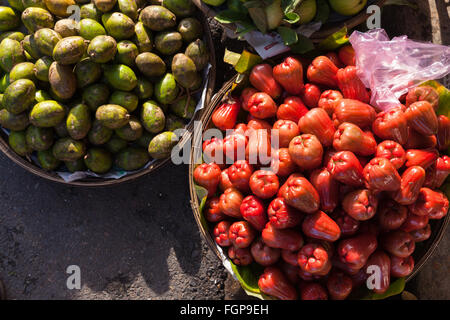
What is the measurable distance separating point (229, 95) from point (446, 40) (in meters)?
1.64

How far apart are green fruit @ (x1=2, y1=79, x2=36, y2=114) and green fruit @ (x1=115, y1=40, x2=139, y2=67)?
1.60 ft

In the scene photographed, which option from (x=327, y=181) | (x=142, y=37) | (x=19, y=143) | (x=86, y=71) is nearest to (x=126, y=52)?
(x=142, y=37)

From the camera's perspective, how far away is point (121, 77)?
2105mm

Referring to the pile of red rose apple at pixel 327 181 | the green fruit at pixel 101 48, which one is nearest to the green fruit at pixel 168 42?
the green fruit at pixel 101 48

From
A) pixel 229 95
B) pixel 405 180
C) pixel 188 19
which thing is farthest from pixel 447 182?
pixel 188 19

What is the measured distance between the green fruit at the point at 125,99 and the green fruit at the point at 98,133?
15 cm

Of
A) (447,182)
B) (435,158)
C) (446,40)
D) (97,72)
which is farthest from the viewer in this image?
(446,40)

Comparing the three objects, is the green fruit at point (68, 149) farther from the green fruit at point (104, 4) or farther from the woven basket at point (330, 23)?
the woven basket at point (330, 23)

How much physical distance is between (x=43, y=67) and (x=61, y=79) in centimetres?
17

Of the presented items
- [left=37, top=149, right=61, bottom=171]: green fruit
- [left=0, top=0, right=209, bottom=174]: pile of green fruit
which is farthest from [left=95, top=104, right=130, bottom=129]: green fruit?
[left=37, top=149, right=61, bottom=171]: green fruit

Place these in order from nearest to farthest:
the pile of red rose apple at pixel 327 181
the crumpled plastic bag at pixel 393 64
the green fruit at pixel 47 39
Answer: the pile of red rose apple at pixel 327 181 → the crumpled plastic bag at pixel 393 64 → the green fruit at pixel 47 39

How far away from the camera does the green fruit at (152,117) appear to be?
7.15ft

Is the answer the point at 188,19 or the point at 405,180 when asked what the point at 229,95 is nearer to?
the point at 188,19

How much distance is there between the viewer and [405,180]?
166cm
